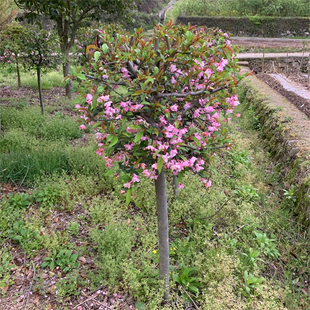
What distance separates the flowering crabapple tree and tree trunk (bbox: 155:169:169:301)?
0.30m

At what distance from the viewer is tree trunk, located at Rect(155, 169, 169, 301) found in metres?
2.12

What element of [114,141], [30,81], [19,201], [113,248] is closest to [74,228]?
[113,248]

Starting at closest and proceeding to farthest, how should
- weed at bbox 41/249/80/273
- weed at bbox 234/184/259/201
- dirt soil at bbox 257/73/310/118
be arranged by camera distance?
weed at bbox 41/249/80/273
weed at bbox 234/184/259/201
dirt soil at bbox 257/73/310/118

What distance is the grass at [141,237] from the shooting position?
2.40 metres

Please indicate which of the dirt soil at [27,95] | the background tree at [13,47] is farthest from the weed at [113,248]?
the dirt soil at [27,95]

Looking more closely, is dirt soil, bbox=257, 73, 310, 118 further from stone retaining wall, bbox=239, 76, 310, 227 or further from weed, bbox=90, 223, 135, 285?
weed, bbox=90, 223, 135, 285

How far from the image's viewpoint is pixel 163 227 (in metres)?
2.21

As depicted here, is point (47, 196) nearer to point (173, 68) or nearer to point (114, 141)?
point (114, 141)

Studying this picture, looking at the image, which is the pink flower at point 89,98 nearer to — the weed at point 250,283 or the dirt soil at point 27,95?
the weed at point 250,283

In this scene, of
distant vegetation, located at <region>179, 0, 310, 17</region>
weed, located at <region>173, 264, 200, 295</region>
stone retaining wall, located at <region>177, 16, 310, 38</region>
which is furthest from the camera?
distant vegetation, located at <region>179, 0, 310, 17</region>

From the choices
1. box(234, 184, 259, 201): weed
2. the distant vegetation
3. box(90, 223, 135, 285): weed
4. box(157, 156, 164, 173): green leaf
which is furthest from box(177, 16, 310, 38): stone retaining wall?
box(157, 156, 164, 173): green leaf

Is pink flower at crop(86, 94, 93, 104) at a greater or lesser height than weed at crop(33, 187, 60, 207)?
greater

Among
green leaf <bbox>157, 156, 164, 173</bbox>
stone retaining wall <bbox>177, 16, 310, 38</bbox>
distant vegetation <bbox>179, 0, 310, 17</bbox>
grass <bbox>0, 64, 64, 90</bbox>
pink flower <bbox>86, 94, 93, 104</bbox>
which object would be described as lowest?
grass <bbox>0, 64, 64, 90</bbox>

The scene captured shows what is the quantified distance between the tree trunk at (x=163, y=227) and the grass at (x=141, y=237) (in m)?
0.16
